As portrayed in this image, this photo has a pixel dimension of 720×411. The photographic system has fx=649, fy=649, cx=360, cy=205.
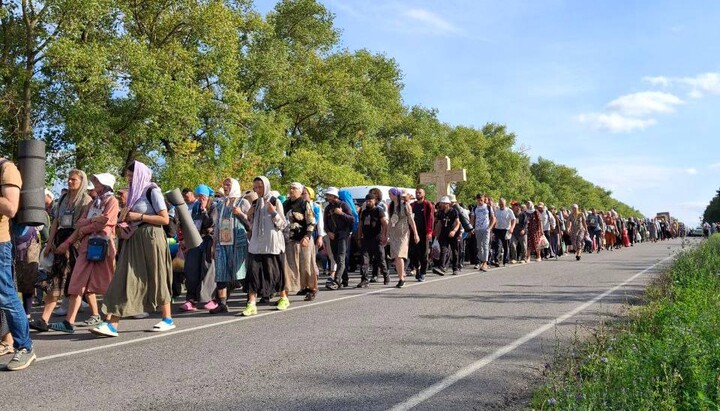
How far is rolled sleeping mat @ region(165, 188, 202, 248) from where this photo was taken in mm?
7941

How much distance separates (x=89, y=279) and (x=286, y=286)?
287 cm

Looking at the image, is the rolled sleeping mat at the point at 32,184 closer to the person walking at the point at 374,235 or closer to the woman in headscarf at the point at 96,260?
the woman in headscarf at the point at 96,260

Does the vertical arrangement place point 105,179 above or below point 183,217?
above

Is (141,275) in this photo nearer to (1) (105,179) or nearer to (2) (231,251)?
(1) (105,179)

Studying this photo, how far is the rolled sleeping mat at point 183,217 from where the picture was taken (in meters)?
7.94

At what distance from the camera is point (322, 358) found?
5844 millimetres

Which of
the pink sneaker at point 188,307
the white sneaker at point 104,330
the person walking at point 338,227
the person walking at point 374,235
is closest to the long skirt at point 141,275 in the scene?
the white sneaker at point 104,330

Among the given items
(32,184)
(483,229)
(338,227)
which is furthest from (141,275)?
(483,229)

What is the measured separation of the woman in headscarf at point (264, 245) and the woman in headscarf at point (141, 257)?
6.16 feet

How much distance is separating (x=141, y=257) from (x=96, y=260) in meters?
0.61

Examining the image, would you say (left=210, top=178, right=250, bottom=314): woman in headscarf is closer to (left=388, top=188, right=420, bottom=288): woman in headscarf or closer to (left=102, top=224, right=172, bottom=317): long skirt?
(left=102, top=224, right=172, bottom=317): long skirt

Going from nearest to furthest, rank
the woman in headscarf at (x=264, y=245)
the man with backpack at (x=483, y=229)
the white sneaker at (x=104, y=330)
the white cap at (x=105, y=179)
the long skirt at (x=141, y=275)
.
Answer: the long skirt at (x=141, y=275) → the white sneaker at (x=104, y=330) → the white cap at (x=105, y=179) → the woman in headscarf at (x=264, y=245) → the man with backpack at (x=483, y=229)

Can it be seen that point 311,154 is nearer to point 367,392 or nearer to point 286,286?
point 286,286

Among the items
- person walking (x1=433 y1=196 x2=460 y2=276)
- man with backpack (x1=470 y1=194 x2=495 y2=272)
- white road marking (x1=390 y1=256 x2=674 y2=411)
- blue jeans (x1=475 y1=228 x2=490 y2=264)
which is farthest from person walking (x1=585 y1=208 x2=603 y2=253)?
white road marking (x1=390 y1=256 x2=674 y2=411)
